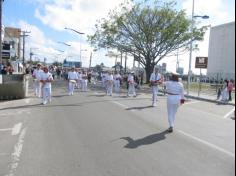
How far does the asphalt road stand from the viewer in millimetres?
7527

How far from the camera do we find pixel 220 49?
10081 centimetres

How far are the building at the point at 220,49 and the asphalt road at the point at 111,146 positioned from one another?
81.9m

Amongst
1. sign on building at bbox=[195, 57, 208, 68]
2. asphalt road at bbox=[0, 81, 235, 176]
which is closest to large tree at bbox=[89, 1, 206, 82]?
sign on building at bbox=[195, 57, 208, 68]

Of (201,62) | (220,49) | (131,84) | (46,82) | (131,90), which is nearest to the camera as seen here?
(46,82)

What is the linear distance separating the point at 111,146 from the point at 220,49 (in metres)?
95.0

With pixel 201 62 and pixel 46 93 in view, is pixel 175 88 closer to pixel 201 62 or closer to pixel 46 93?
pixel 46 93

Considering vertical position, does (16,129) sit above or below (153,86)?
below

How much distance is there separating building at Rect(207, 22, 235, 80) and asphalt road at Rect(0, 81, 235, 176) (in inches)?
3225

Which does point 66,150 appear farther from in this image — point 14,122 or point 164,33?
point 164,33

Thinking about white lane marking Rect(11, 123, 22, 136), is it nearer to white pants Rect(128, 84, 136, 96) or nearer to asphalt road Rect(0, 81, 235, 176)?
asphalt road Rect(0, 81, 235, 176)

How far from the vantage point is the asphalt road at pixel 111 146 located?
753cm

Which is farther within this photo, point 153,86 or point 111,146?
point 153,86

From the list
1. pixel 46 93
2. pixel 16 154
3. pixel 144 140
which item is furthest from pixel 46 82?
pixel 16 154

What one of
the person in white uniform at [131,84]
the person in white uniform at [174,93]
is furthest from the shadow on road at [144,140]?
the person in white uniform at [131,84]
